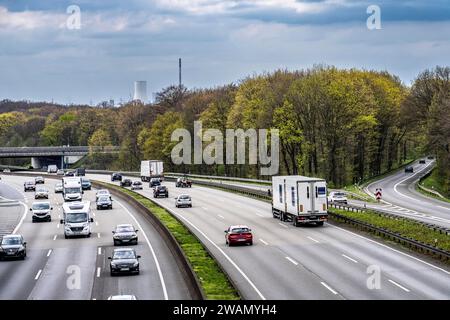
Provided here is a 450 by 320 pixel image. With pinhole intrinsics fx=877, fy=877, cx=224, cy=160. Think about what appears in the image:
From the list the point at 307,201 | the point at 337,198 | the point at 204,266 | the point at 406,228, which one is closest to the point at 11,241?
the point at 204,266

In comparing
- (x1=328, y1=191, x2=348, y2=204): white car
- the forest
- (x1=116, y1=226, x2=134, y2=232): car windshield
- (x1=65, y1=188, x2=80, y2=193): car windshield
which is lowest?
(x1=116, y1=226, x2=134, y2=232): car windshield

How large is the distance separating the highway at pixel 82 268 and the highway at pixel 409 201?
21712mm

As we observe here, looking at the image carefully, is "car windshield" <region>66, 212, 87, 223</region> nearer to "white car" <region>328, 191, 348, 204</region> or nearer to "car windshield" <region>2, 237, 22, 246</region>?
"car windshield" <region>2, 237, 22, 246</region>

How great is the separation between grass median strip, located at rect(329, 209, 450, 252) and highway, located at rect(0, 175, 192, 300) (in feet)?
48.6

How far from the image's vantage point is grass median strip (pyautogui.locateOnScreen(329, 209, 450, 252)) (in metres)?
50.9

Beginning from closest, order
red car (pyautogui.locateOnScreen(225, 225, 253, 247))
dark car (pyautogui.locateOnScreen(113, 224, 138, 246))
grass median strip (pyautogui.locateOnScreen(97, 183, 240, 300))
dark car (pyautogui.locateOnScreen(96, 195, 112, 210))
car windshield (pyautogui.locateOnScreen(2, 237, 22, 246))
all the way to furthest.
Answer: grass median strip (pyautogui.locateOnScreen(97, 183, 240, 300))
car windshield (pyautogui.locateOnScreen(2, 237, 22, 246))
red car (pyautogui.locateOnScreen(225, 225, 253, 247))
dark car (pyautogui.locateOnScreen(113, 224, 138, 246))
dark car (pyautogui.locateOnScreen(96, 195, 112, 210))

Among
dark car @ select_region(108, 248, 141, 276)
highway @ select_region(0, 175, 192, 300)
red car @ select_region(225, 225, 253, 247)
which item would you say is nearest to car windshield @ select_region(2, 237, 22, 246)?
highway @ select_region(0, 175, 192, 300)

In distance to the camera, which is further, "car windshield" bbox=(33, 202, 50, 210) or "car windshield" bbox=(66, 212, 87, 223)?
"car windshield" bbox=(33, 202, 50, 210)

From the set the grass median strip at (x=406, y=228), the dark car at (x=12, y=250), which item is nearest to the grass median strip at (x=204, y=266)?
the dark car at (x=12, y=250)

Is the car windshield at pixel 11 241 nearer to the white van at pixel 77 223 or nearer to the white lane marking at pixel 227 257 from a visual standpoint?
the white van at pixel 77 223

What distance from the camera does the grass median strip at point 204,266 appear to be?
118 feet

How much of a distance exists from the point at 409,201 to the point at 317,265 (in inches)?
1805
